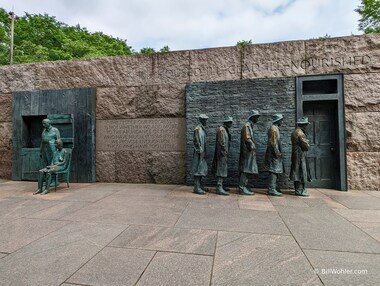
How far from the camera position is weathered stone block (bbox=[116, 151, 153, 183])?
6359 millimetres

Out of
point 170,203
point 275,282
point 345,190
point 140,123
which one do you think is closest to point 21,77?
point 140,123

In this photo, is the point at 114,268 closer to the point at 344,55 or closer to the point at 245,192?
the point at 245,192

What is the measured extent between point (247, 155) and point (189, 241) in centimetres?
293

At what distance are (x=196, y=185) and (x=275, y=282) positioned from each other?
3390mm

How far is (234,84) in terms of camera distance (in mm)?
5844

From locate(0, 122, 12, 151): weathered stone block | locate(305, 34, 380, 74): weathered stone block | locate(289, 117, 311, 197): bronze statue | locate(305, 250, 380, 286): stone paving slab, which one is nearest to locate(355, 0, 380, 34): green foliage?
locate(305, 34, 380, 74): weathered stone block

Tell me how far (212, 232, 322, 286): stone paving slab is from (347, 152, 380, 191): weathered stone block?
399 centimetres

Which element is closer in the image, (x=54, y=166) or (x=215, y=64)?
(x=54, y=166)

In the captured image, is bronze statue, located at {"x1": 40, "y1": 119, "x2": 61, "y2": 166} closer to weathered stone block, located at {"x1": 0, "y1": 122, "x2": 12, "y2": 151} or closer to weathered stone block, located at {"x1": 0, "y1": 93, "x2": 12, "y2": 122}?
weathered stone block, located at {"x1": 0, "y1": 122, "x2": 12, "y2": 151}

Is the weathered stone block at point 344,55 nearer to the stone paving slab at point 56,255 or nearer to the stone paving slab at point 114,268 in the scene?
the stone paving slab at point 114,268

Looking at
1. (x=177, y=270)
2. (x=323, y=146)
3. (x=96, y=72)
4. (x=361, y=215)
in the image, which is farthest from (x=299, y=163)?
(x=96, y=72)

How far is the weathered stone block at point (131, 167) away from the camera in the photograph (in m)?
6.36

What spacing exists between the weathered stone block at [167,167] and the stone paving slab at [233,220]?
240 cm

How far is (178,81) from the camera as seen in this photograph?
6.32 metres
